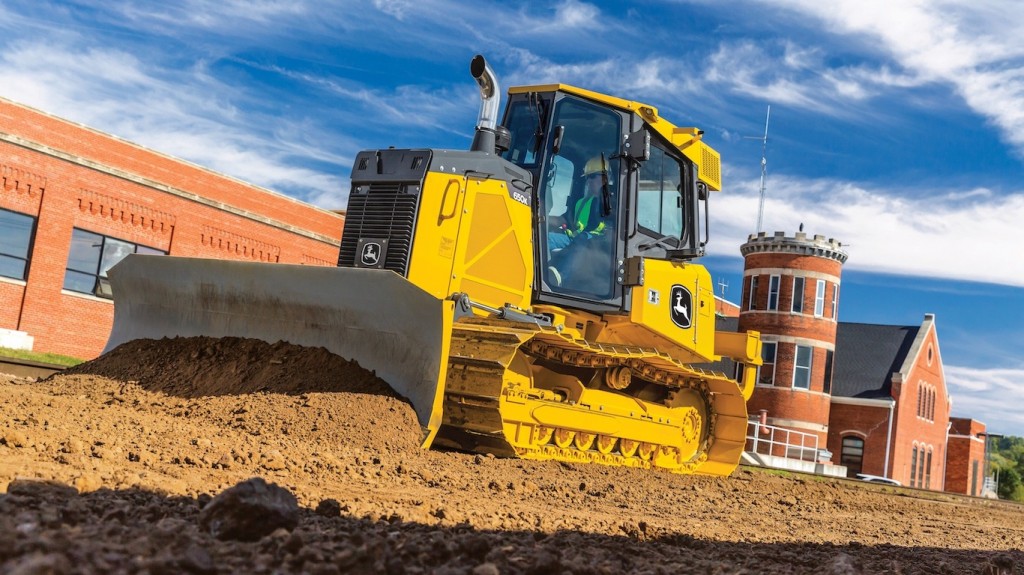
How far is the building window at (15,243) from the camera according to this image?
2598cm

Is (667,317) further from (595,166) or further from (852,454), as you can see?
(852,454)

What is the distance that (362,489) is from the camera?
229 inches

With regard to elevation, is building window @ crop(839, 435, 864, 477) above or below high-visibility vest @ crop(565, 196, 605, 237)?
below

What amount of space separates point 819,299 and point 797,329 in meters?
1.60

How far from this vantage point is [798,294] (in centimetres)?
4053

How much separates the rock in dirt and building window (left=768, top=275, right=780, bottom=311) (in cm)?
3912

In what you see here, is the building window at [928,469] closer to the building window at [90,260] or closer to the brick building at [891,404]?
the brick building at [891,404]

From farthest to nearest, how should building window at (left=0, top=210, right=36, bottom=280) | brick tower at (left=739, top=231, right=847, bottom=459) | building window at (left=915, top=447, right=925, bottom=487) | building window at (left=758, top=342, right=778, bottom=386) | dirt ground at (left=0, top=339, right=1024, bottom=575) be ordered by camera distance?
building window at (left=915, top=447, right=925, bottom=487) → building window at (left=758, top=342, right=778, bottom=386) → brick tower at (left=739, top=231, right=847, bottom=459) → building window at (left=0, top=210, right=36, bottom=280) → dirt ground at (left=0, top=339, right=1024, bottom=575)

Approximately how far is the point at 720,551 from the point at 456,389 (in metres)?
3.29

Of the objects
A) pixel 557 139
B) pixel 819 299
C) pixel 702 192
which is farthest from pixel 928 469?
pixel 557 139

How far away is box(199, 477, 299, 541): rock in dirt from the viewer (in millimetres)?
3344

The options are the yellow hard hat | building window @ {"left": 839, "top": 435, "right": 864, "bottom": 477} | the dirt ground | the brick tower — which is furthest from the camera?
building window @ {"left": 839, "top": 435, "right": 864, "bottom": 477}

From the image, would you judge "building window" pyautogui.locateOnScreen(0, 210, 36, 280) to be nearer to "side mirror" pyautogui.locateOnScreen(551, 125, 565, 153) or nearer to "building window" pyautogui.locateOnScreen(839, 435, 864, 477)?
"side mirror" pyautogui.locateOnScreen(551, 125, 565, 153)

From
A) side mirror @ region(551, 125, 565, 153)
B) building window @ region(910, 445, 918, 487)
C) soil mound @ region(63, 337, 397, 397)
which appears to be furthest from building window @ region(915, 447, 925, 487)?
soil mound @ region(63, 337, 397, 397)
